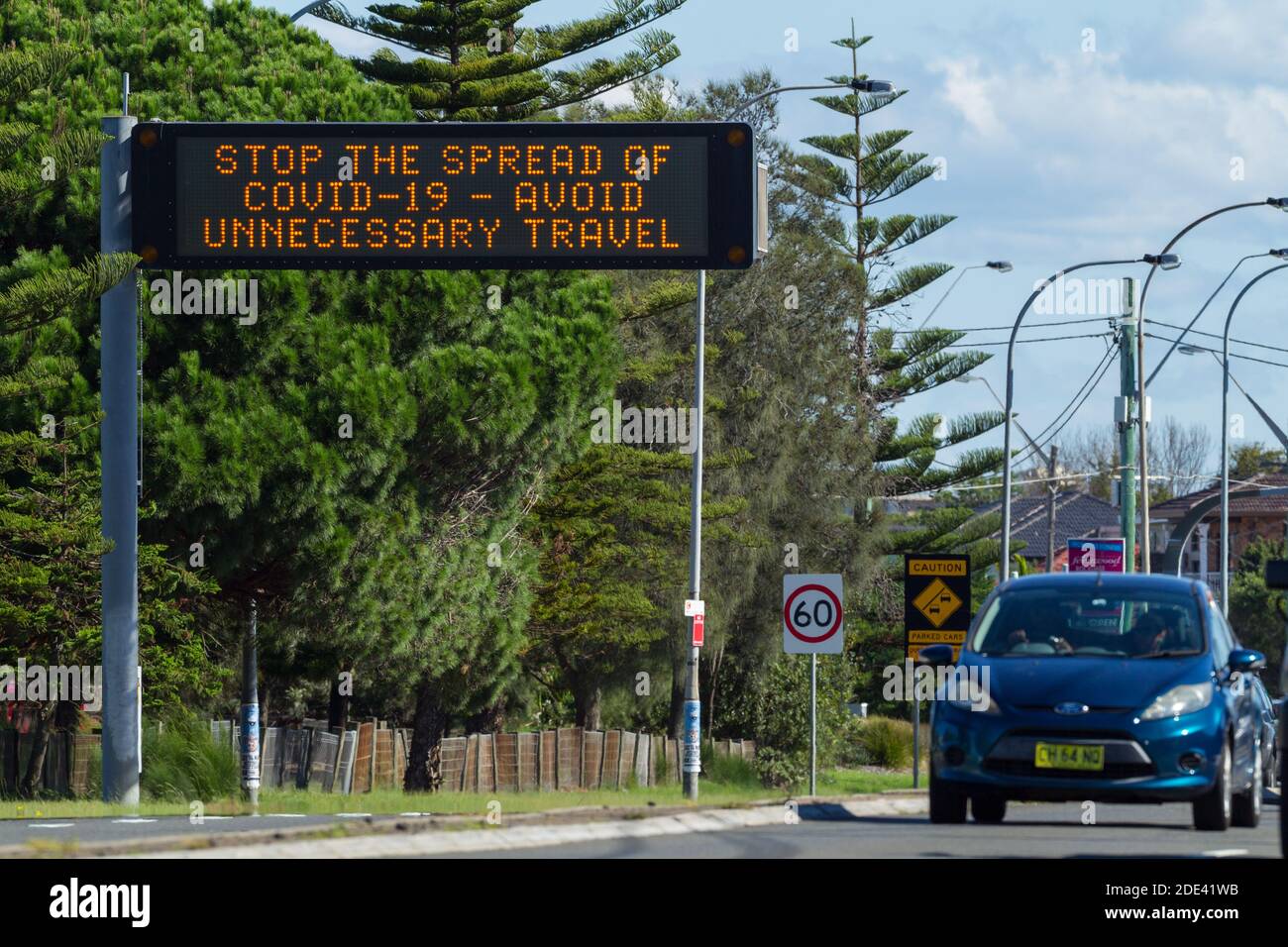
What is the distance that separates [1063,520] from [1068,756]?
9658 centimetres

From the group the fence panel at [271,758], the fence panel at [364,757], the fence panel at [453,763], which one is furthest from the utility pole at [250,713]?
the fence panel at [453,763]

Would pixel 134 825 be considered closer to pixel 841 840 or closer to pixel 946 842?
pixel 841 840

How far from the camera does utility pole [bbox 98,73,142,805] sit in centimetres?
1847

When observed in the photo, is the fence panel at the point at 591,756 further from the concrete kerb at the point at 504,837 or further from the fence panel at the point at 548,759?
the concrete kerb at the point at 504,837

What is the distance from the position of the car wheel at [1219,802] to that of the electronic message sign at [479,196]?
209 inches

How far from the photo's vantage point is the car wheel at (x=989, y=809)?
520 inches

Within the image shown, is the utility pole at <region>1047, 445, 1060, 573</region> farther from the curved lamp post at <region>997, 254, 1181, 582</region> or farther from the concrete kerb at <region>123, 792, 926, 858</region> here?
the concrete kerb at <region>123, 792, 926, 858</region>

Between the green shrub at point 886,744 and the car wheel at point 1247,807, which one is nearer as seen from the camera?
the car wheel at point 1247,807

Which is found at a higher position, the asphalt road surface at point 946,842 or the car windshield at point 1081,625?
the car windshield at point 1081,625

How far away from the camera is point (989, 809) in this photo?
13250 millimetres

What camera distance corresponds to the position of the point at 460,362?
27.9 meters

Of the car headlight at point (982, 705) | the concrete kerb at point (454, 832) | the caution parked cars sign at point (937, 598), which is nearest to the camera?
the concrete kerb at point (454, 832)

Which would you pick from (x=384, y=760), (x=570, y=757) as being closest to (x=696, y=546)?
(x=384, y=760)

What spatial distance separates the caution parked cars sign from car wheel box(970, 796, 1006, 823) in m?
10.5
